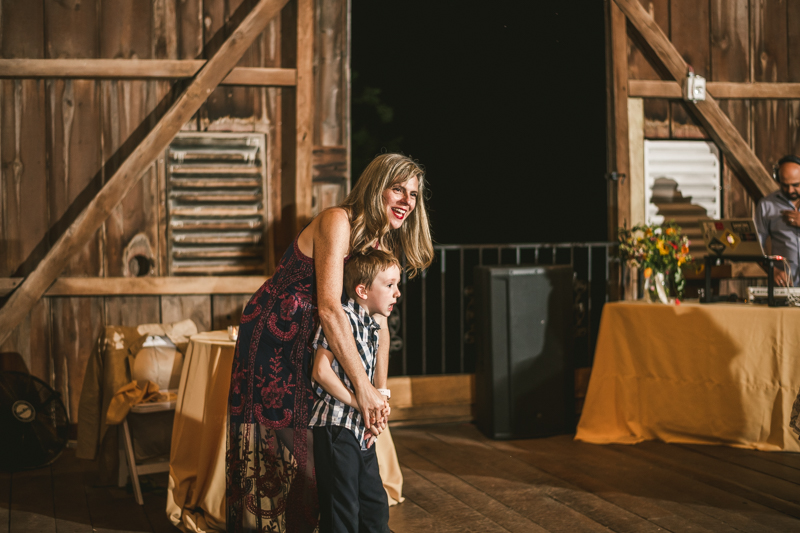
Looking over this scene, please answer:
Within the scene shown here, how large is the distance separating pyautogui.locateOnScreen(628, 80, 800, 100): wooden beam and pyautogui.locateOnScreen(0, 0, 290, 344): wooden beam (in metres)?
2.64

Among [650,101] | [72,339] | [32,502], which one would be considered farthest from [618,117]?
[32,502]

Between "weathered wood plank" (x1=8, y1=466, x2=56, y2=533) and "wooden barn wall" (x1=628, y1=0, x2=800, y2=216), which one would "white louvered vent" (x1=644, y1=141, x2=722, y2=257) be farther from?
"weathered wood plank" (x1=8, y1=466, x2=56, y2=533)

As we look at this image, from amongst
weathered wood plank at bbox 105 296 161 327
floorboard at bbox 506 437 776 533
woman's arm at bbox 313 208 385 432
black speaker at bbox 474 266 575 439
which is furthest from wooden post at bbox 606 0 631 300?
woman's arm at bbox 313 208 385 432

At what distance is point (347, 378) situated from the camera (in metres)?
1.98

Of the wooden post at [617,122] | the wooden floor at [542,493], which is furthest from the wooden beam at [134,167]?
the wooden post at [617,122]

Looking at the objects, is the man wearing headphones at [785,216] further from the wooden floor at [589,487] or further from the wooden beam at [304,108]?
the wooden beam at [304,108]

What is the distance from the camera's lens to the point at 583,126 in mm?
8156

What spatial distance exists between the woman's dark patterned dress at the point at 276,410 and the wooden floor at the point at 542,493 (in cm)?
89

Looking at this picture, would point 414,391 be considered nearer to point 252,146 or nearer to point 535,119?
point 252,146

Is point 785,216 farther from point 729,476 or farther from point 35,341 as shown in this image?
point 35,341

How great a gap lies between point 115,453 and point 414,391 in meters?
1.95

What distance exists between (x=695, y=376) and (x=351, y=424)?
110 inches

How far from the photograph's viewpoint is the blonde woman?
6.50 ft

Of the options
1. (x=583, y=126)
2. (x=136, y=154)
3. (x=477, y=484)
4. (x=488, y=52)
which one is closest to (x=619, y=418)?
(x=477, y=484)
